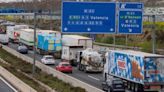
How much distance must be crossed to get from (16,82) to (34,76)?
23.7 feet

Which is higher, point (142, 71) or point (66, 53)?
point (142, 71)

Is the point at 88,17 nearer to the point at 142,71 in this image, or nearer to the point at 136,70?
the point at 136,70

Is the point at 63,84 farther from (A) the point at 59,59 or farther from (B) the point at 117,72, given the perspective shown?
(A) the point at 59,59

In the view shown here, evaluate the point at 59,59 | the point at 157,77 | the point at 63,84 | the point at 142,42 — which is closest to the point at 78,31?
the point at 63,84

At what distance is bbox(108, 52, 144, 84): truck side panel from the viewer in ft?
115

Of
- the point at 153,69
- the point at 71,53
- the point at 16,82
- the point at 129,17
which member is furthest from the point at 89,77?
the point at 153,69

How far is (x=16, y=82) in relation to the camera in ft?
125

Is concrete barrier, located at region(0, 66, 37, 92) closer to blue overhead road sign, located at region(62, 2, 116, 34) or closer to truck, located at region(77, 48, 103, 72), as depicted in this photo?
blue overhead road sign, located at region(62, 2, 116, 34)

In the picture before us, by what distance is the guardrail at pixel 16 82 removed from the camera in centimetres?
3216

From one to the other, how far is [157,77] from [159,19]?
58.2 meters

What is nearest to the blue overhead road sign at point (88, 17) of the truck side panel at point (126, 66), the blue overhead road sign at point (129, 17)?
the blue overhead road sign at point (129, 17)

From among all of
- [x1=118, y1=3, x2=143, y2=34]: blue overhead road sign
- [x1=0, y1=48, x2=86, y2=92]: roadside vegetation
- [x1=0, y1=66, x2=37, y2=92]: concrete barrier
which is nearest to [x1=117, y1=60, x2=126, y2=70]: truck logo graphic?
[x1=118, y1=3, x2=143, y2=34]: blue overhead road sign

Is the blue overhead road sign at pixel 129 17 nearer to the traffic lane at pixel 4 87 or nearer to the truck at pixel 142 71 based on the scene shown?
the truck at pixel 142 71

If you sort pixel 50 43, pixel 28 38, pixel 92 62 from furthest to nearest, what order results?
pixel 28 38 < pixel 50 43 < pixel 92 62
